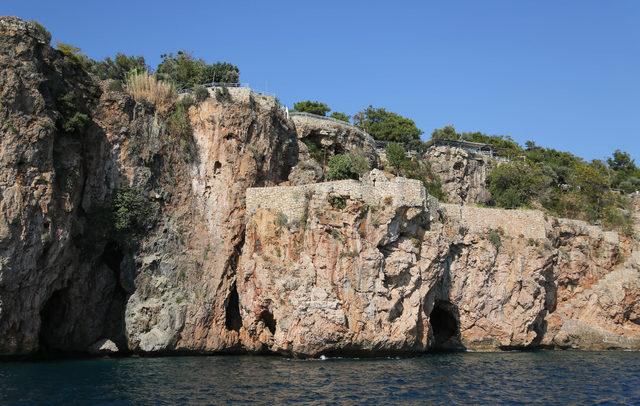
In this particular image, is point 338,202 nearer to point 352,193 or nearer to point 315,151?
point 352,193

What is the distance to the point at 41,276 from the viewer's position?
2820 cm

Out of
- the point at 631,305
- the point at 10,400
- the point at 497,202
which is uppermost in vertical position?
the point at 497,202

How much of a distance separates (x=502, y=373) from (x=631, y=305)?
1633cm

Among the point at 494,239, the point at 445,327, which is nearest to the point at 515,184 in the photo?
the point at 494,239

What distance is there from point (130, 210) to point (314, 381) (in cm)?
1337

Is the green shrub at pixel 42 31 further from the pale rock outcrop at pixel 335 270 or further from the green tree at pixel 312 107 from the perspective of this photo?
the green tree at pixel 312 107

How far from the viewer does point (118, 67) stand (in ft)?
143

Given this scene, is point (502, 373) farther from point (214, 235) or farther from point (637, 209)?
point (637, 209)

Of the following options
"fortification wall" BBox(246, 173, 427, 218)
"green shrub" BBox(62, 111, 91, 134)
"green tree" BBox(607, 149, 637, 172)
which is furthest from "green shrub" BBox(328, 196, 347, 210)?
"green tree" BBox(607, 149, 637, 172)

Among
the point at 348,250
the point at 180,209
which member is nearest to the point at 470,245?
the point at 348,250

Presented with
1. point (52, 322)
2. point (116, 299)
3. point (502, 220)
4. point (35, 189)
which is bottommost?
point (52, 322)

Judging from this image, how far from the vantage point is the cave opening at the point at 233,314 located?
112 ft

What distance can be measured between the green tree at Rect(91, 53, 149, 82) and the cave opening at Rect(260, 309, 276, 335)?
53.3ft

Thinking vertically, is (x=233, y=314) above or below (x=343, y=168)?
below
